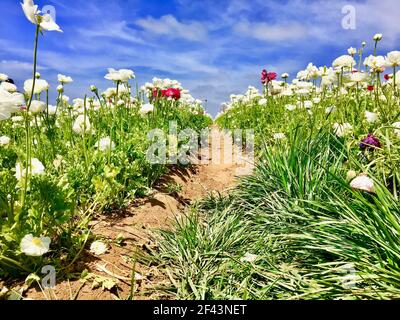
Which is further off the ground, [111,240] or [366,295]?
[111,240]

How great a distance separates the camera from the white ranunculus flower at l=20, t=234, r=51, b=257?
2008mm

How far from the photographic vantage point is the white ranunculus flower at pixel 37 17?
6.48 feet

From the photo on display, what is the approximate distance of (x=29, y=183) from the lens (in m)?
2.27

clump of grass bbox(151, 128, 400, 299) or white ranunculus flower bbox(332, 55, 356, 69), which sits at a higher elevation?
white ranunculus flower bbox(332, 55, 356, 69)

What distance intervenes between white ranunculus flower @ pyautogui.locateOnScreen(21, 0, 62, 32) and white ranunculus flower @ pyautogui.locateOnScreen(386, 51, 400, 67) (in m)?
3.09

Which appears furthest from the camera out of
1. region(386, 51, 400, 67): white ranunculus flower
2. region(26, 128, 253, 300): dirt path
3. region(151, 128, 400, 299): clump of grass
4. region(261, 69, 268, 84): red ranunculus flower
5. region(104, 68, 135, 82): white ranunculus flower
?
region(261, 69, 268, 84): red ranunculus flower

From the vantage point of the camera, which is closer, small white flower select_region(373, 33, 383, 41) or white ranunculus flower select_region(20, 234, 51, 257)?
white ranunculus flower select_region(20, 234, 51, 257)

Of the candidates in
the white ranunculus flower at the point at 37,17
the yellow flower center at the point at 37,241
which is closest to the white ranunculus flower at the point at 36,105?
the white ranunculus flower at the point at 37,17

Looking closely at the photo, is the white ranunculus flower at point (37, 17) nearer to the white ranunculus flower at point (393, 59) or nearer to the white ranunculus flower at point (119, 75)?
the white ranunculus flower at point (119, 75)

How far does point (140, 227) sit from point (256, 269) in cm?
125

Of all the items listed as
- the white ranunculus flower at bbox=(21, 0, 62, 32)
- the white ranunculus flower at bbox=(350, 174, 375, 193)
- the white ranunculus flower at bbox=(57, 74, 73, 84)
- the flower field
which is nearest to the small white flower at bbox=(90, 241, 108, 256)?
the flower field

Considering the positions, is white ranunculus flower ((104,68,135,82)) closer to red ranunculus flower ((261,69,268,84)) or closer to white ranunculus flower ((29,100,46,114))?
white ranunculus flower ((29,100,46,114))
